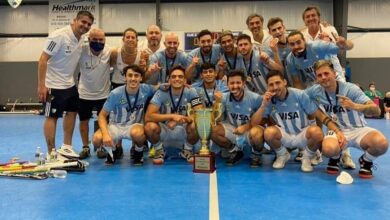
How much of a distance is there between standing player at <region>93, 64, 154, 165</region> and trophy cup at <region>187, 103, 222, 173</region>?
611mm

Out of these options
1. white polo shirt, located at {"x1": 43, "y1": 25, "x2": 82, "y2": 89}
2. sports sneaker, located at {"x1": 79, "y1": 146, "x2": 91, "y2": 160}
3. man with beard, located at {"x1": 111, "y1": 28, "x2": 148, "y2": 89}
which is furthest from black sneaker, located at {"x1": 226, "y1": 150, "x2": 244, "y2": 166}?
white polo shirt, located at {"x1": 43, "y1": 25, "x2": 82, "y2": 89}

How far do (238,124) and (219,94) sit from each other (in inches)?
19.0

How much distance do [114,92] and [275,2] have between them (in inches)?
517

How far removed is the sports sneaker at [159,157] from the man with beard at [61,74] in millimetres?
1033

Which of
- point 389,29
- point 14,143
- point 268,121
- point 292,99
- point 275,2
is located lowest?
point 14,143

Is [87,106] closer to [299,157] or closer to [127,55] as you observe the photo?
[127,55]

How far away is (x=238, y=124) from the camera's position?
14.6ft

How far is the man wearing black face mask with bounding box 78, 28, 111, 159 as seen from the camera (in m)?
4.82

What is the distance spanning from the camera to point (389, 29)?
52.2ft

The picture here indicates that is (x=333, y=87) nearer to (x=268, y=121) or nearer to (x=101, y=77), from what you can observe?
(x=268, y=121)

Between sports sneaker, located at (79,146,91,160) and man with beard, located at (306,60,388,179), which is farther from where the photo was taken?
sports sneaker, located at (79,146,91,160)

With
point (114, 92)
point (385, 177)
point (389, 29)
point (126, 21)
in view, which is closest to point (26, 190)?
point (114, 92)

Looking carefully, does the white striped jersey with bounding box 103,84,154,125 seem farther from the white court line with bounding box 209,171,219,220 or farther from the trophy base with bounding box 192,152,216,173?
the white court line with bounding box 209,171,219,220

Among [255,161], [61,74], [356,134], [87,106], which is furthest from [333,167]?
[61,74]
